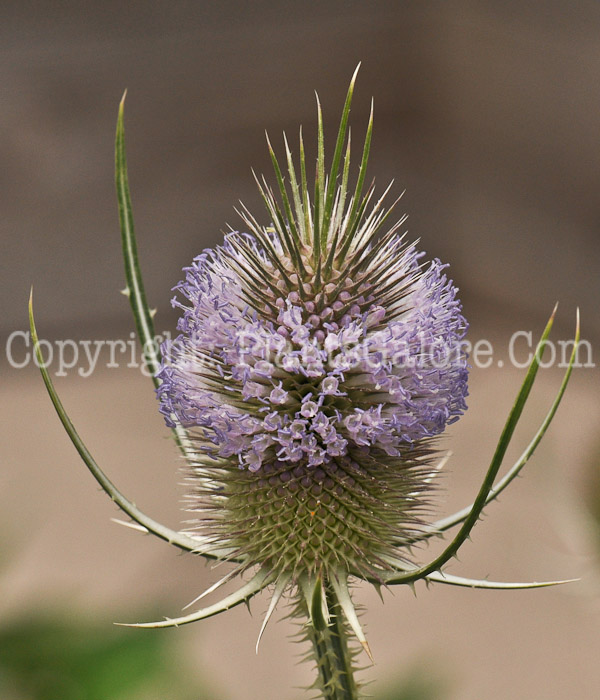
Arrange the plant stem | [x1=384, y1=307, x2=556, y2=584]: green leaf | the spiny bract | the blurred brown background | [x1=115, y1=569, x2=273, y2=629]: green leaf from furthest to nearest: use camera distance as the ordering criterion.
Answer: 1. the blurred brown background
2. the plant stem
3. the spiny bract
4. [x1=115, y1=569, x2=273, y2=629]: green leaf
5. [x1=384, y1=307, x2=556, y2=584]: green leaf

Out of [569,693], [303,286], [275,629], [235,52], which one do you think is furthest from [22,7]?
[569,693]

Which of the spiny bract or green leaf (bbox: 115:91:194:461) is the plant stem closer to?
the spiny bract

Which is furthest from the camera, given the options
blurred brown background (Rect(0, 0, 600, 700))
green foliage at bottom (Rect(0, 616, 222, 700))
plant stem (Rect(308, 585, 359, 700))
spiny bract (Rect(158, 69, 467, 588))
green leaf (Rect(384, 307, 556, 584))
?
blurred brown background (Rect(0, 0, 600, 700))

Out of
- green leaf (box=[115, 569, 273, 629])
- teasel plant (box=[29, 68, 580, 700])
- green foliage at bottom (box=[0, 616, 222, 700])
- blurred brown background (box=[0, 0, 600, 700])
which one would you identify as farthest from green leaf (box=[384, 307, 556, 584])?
blurred brown background (box=[0, 0, 600, 700])

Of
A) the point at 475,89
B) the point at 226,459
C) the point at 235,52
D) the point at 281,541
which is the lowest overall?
the point at 281,541

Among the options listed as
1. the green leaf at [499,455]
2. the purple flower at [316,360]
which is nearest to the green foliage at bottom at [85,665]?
the purple flower at [316,360]

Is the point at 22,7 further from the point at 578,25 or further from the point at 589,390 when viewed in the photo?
the point at 589,390

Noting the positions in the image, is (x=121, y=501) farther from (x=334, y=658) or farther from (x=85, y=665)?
(x=85, y=665)

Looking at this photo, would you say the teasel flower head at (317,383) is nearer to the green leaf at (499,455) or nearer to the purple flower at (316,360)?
the purple flower at (316,360)
